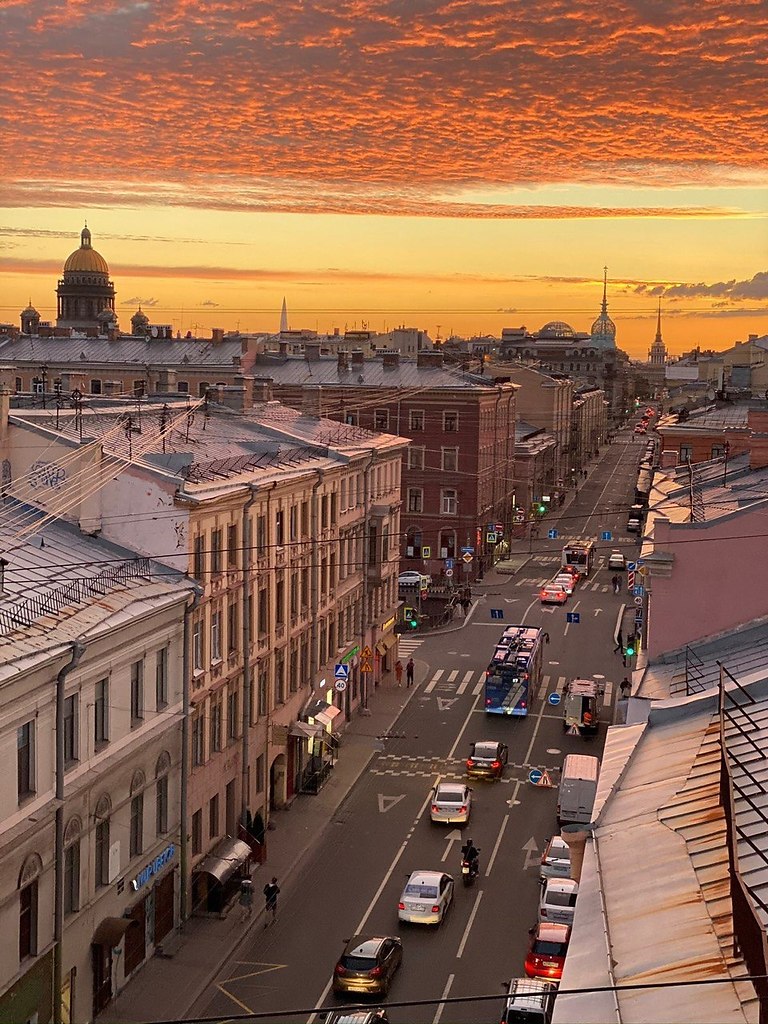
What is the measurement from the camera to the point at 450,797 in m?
40.7

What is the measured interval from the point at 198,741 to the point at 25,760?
9885mm

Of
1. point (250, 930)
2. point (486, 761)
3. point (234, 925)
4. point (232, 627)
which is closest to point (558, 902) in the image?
point (250, 930)

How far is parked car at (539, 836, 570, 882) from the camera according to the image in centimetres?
3491

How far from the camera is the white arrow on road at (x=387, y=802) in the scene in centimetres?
4194

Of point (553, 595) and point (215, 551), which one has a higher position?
Answer: point (215, 551)

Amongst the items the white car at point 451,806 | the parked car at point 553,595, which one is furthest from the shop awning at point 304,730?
the parked car at point 553,595

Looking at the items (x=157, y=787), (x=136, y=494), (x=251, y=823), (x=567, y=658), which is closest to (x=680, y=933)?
(x=157, y=787)

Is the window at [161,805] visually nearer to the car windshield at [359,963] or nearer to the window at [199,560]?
the window at [199,560]

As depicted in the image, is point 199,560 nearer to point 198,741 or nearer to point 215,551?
point 215,551

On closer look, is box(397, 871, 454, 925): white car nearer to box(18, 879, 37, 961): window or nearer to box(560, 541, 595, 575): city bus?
A: box(18, 879, 37, 961): window

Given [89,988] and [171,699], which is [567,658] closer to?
[171,699]

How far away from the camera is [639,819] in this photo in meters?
17.8

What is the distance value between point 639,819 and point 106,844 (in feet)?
47.1

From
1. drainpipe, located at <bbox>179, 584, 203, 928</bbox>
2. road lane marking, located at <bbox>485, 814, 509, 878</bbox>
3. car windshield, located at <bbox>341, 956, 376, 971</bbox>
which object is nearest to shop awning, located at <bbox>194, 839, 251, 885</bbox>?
drainpipe, located at <bbox>179, 584, 203, 928</bbox>
